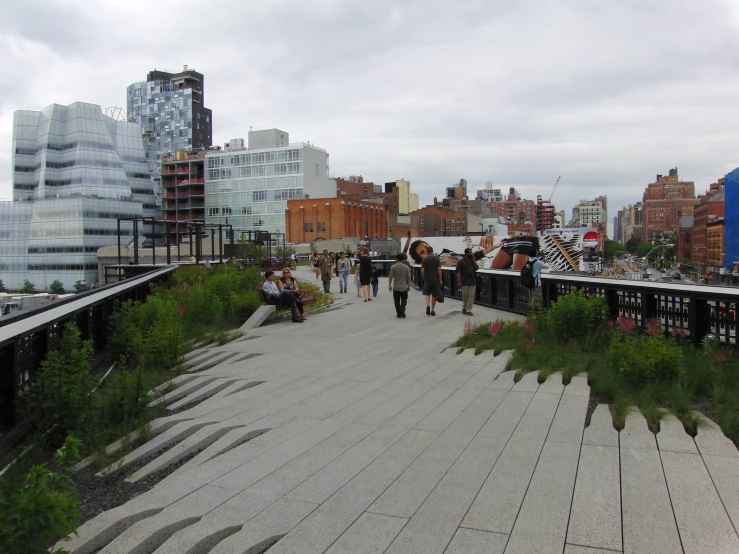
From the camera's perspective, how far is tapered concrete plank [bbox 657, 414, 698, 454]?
5234 mm

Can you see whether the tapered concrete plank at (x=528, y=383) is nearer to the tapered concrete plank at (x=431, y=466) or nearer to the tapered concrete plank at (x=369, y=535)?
the tapered concrete plank at (x=431, y=466)

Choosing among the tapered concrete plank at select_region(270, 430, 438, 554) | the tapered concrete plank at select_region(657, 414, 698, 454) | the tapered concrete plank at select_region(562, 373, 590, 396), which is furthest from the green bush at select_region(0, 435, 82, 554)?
the tapered concrete plank at select_region(562, 373, 590, 396)

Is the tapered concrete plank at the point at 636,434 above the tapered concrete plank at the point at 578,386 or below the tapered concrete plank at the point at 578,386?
below

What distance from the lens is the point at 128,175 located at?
421 ft

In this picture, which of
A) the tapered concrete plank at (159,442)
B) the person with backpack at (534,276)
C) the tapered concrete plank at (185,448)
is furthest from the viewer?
the person with backpack at (534,276)

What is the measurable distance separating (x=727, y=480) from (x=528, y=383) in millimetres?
3196

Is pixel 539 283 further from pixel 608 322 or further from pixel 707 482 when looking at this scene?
pixel 707 482

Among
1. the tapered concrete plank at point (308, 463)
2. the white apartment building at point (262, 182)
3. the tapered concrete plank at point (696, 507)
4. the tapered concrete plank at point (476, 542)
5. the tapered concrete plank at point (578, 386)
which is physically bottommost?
the tapered concrete plank at point (308, 463)

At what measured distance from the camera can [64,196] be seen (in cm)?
11575

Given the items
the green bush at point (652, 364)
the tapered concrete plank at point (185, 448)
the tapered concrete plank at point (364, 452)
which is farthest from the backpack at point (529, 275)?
the tapered concrete plank at point (185, 448)

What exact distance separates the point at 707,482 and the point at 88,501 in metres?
4.74

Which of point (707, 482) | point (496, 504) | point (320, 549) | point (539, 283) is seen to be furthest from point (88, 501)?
point (539, 283)

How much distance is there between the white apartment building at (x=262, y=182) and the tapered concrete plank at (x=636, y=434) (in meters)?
110

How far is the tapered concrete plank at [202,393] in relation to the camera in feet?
23.5
